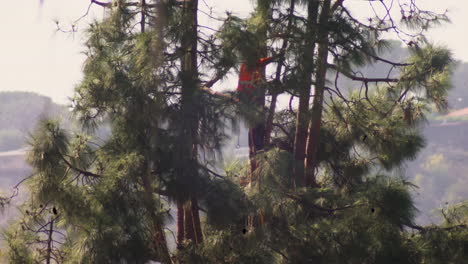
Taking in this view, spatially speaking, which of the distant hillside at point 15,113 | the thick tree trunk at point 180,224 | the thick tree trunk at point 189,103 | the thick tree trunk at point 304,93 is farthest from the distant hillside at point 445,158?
the thick tree trunk at point 189,103

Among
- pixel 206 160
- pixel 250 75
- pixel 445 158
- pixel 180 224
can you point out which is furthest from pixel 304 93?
pixel 445 158

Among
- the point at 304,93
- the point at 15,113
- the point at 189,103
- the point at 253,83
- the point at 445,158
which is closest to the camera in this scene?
the point at 189,103

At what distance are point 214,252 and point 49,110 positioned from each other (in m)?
0.91

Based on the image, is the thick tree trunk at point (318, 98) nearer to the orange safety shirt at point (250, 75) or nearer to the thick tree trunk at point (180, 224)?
the orange safety shirt at point (250, 75)

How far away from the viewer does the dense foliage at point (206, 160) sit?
9.48ft

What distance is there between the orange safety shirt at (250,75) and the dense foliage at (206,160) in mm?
59

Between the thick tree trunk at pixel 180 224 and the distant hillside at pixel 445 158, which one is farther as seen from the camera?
the distant hillside at pixel 445 158

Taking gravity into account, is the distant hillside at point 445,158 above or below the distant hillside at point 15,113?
below

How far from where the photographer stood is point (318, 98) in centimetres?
343

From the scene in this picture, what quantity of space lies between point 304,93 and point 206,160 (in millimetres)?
636

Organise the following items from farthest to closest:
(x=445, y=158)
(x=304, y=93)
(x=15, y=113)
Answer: (x=445, y=158) < (x=15, y=113) < (x=304, y=93)

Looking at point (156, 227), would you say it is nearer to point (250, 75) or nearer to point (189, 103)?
point (189, 103)

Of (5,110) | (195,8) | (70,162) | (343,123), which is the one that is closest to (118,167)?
(70,162)

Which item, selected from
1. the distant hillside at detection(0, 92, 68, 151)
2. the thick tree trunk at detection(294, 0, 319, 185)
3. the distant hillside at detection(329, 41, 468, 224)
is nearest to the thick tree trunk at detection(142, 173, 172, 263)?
the thick tree trunk at detection(294, 0, 319, 185)
